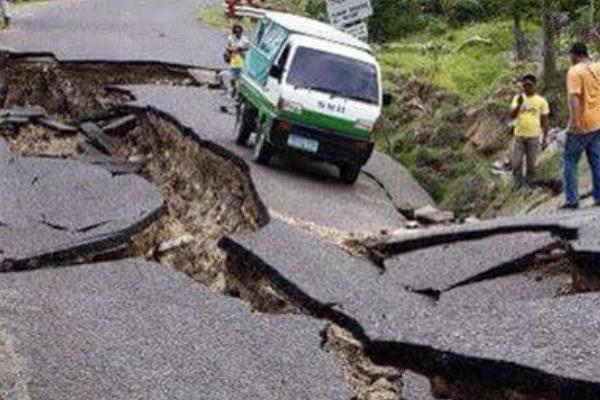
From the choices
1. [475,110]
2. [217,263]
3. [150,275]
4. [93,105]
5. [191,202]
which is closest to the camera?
[150,275]

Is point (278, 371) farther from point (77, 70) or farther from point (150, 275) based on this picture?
point (77, 70)

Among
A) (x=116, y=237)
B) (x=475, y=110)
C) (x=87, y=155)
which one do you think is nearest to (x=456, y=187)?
(x=475, y=110)

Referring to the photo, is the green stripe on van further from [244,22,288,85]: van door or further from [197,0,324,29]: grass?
[197,0,324,29]: grass

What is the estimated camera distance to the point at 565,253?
34.7 ft

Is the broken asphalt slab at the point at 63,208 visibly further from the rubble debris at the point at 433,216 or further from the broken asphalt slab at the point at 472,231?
the rubble debris at the point at 433,216

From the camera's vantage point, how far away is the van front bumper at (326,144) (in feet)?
51.8

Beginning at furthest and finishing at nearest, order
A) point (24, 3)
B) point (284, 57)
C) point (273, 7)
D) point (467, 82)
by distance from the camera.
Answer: point (24, 3) < point (273, 7) < point (467, 82) < point (284, 57)

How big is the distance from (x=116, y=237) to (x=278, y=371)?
4.31 metres

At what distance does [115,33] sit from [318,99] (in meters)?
14.5

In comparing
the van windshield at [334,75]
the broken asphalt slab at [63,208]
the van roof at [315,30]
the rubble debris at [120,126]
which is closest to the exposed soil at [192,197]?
the rubble debris at [120,126]

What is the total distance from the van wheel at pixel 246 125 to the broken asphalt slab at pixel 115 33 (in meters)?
6.60

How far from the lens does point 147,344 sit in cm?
838

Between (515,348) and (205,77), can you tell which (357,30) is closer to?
(205,77)

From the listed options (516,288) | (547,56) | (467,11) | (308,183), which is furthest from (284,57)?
(467,11)
